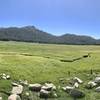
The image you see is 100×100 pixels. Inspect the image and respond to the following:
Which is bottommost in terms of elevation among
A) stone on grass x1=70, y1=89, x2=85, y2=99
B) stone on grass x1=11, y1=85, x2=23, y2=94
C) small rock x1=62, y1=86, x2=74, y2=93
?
stone on grass x1=70, y1=89, x2=85, y2=99

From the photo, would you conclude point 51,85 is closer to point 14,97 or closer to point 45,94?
point 45,94

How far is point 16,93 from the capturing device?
3869 cm

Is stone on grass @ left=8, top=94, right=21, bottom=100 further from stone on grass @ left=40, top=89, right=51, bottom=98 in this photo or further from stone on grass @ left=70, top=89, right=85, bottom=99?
stone on grass @ left=70, top=89, right=85, bottom=99

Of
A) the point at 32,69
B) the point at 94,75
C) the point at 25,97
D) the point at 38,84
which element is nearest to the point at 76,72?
the point at 94,75

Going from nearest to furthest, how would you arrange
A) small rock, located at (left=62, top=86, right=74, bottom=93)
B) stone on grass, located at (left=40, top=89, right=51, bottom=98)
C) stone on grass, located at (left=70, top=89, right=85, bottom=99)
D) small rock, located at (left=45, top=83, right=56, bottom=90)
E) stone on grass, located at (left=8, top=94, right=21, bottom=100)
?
stone on grass, located at (left=8, top=94, right=21, bottom=100) < stone on grass, located at (left=40, top=89, right=51, bottom=98) < stone on grass, located at (left=70, top=89, right=85, bottom=99) < small rock, located at (left=45, top=83, right=56, bottom=90) < small rock, located at (left=62, top=86, right=74, bottom=93)

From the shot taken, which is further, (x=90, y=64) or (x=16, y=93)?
(x=90, y=64)

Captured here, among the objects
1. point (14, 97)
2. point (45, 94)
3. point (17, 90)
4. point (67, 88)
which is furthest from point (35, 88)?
point (14, 97)

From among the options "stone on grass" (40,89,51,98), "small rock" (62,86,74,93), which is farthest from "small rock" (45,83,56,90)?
"stone on grass" (40,89,51,98)

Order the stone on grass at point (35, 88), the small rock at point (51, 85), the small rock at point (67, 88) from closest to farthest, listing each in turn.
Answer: the stone on grass at point (35, 88)
the small rock at point (51, 85)
the small rock at point (67, 88)

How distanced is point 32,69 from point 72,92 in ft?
39.2

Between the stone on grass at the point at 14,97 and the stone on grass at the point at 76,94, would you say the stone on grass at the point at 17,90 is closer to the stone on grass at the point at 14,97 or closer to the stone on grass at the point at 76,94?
the stone on grass at the point at 14,97

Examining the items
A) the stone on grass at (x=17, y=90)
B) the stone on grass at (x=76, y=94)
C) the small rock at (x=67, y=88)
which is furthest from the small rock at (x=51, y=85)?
the stone on grass at (x=17, y=90)

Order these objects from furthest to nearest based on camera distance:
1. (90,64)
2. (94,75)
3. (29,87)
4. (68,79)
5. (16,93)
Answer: (90,64) → (94,75) → (68,79) → (29,87) → (16,93)

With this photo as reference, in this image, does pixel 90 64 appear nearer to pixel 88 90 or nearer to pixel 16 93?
pixel 88 90
